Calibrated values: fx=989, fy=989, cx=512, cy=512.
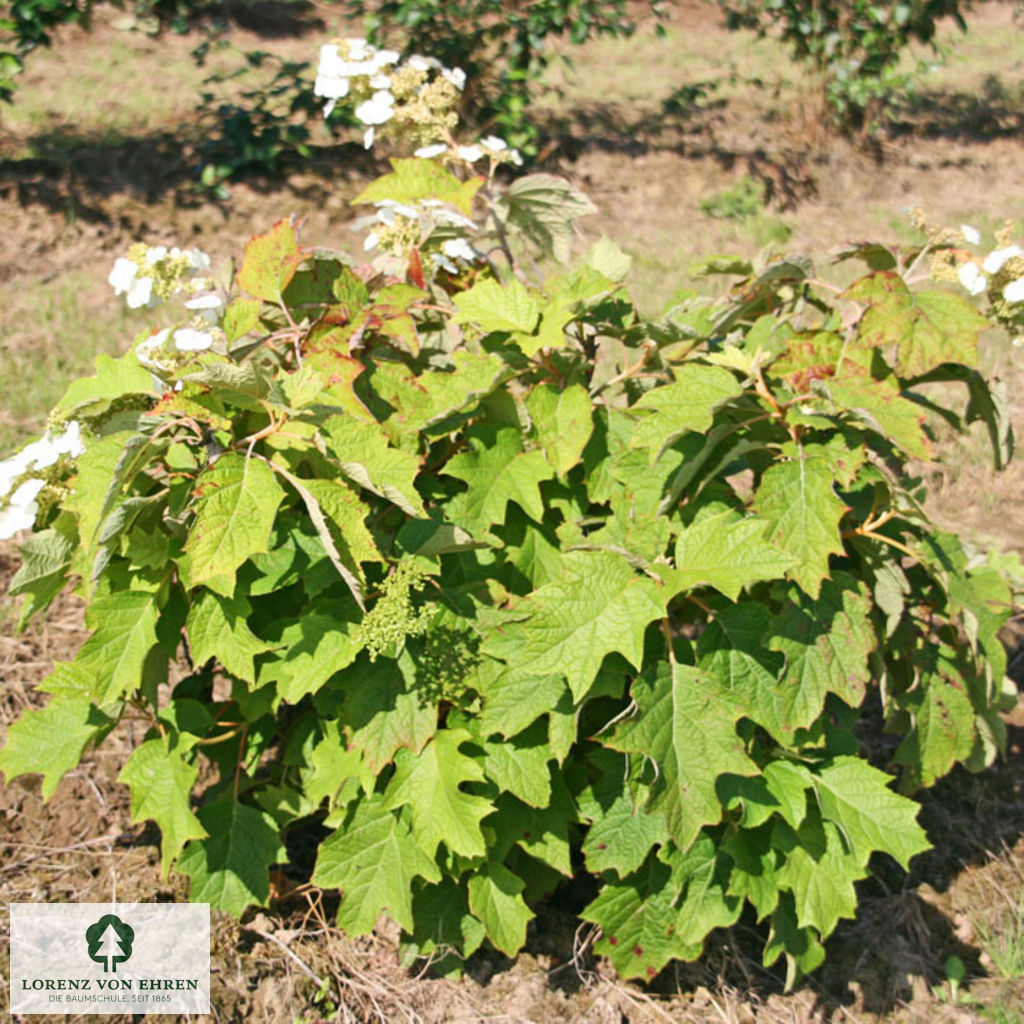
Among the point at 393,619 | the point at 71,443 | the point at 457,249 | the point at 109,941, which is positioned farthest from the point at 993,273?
the point at 109,941

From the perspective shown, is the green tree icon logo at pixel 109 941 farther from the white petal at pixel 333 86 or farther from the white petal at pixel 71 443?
the white petal at pixel 333 86

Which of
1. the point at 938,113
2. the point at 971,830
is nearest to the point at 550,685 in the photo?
the point at 971,830

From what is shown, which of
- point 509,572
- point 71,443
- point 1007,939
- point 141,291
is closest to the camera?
point 71,443

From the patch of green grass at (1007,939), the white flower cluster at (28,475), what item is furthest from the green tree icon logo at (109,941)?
the patch of green grass at (1007,939)

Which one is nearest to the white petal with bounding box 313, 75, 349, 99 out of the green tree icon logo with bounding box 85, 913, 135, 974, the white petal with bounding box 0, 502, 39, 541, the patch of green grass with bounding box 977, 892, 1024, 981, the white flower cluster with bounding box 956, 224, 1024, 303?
the white petal with bounding box 0, 502, 39, 541

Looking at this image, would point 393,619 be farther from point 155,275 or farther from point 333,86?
point 333,86

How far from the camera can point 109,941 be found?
1945 millimetres

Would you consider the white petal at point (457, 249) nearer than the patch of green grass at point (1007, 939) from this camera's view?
Yes

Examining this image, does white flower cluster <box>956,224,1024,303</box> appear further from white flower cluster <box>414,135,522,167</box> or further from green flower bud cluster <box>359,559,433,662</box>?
green flower bud cluster <box>359,559,433,662</box>

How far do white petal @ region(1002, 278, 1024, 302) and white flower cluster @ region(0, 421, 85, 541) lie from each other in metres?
1.47

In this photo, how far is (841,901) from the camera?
1.70 metres

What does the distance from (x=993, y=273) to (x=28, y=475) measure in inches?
62.0

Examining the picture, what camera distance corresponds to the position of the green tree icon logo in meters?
1.91

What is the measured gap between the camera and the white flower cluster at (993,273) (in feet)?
5.10
